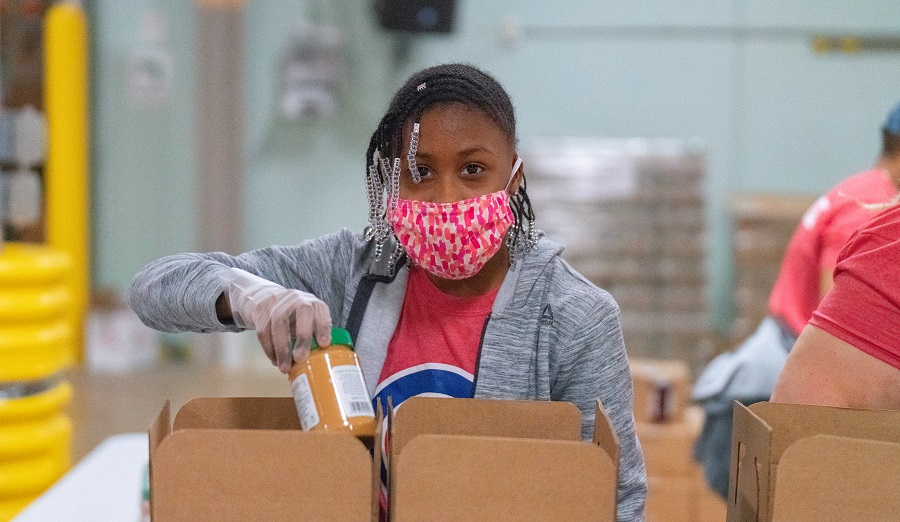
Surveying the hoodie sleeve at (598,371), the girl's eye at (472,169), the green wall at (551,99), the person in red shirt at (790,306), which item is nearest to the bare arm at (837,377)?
the hoodie sleeve at (598,371)

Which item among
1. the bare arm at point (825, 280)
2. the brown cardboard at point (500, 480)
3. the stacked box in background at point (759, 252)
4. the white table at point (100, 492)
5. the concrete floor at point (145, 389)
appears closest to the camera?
the brown cardboard at point (500, 480)

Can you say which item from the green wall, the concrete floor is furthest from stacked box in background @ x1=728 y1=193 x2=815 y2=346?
the concrete floor

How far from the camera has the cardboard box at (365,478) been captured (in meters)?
0.94

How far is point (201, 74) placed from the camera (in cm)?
581

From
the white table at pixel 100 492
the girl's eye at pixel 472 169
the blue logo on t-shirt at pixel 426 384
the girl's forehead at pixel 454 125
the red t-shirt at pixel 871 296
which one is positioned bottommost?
the white table at pixel 100 492

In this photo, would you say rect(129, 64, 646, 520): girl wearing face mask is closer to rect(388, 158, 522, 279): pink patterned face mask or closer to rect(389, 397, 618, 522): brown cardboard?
rect(388, 158, 522, 279): pink patterned face mask

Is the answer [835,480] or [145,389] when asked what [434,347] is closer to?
[835,480]

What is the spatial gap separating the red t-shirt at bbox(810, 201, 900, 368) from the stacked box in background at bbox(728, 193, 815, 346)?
3.83 m

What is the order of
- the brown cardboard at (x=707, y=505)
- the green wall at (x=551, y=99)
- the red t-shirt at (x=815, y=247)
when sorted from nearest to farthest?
the red t-shirt at (x=815, y=247), the brown cardboard at (x=707, y=505), the green wall at (x=551, y=99)

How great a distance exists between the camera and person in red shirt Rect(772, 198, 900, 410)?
1.24 meters

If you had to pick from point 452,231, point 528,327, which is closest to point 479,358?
point 528,327

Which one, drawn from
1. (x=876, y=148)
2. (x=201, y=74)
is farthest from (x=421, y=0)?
(x=876, y=148)

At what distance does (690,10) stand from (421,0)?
164 centimetres

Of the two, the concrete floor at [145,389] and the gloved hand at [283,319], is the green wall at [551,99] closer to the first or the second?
the concrete floor at [145,389]
